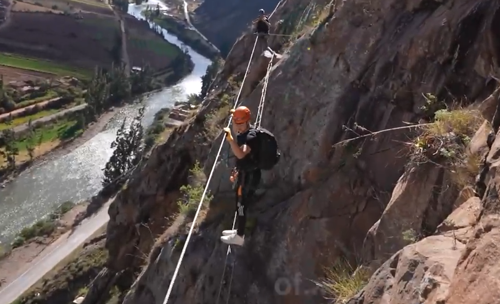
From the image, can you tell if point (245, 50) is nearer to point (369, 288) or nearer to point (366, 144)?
point (366, 144)

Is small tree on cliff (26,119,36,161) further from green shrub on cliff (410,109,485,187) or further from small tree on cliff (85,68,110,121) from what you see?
green shrub on cliff (410,109,485,187)

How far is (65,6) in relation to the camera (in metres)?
112

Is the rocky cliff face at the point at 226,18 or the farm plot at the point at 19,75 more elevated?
the rocky cliff face at the point at 226,18

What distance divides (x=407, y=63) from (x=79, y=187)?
5176 cm

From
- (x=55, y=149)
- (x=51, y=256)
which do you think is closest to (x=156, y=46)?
(x=55, y=149)

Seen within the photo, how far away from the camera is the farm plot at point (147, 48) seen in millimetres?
101000

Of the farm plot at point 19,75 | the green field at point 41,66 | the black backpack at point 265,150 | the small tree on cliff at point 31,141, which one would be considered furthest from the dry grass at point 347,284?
the green field at point 41,66

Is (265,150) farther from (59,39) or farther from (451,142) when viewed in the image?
(59,39)

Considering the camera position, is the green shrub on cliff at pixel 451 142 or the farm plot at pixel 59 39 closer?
the green shrub on cliff at pixel 451 142

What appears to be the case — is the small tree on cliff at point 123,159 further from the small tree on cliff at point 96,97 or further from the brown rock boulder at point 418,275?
the brown rock boulder at point 418,275

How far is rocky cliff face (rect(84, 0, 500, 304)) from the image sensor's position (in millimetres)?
4332

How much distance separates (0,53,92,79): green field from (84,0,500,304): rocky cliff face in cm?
8396

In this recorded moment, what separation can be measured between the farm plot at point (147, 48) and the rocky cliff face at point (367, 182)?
3654 inches

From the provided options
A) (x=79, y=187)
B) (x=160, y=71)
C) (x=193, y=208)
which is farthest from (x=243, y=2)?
(x=193, y=208)
